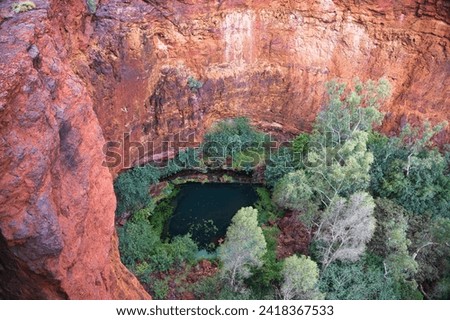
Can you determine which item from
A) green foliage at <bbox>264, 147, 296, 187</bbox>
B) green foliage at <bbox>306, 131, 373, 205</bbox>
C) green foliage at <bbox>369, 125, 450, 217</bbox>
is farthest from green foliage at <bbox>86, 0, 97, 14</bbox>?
green foliage at <bbox>369, 125, 450, 217</bbox>

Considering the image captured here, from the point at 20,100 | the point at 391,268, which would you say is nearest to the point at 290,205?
the point at 391,268

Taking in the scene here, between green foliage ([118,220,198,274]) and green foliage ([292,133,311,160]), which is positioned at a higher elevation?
green foliage ([292,133,311,160])

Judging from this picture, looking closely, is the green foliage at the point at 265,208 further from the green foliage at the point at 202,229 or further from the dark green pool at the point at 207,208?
the green foliage at the point at 202,229

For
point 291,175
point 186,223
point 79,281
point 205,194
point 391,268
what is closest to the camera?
point 79,281

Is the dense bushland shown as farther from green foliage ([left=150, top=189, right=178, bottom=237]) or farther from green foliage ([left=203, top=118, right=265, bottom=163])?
green foliage ([left=203, top=118, right=265, bottom=163])

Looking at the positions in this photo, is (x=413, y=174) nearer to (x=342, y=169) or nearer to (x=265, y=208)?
(x=342, y=169)

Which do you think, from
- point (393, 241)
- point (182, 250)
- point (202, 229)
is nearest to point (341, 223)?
point (393, 241)

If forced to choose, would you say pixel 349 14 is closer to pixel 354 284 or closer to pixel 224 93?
pixel 224 93
